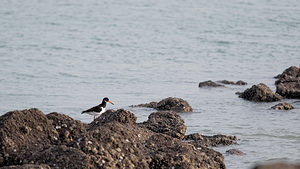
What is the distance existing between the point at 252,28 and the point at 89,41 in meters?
13.4

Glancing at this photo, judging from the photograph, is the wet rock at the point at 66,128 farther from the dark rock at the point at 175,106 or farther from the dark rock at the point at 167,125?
the dark rock at the point at 175,106

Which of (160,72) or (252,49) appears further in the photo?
(252,49)

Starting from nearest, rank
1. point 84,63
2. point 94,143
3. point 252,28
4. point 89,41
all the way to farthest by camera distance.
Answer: point 94,143
point 84,63
point 89,41
point 252,28

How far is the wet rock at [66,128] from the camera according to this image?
7.01 metres

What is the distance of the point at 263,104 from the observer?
14.4 metres

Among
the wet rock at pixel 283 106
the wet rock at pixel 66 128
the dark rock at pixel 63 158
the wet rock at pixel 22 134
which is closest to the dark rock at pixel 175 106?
the wet rock at pixel 283 106

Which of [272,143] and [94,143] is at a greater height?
[94,143]

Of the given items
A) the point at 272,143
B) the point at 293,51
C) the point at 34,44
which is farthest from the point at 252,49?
the point at 272,143

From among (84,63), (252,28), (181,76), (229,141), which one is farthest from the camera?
(252,28)

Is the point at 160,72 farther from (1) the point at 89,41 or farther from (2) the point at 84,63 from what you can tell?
(1) the point at 89,41

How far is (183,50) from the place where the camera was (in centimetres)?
2953

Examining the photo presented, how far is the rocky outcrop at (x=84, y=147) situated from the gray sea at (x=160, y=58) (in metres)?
1.86

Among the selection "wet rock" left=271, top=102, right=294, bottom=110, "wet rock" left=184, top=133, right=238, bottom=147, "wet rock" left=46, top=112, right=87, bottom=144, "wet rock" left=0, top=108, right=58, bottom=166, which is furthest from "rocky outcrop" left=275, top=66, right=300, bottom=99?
"wet rock" left=0, top=108, right=58, bottom=166

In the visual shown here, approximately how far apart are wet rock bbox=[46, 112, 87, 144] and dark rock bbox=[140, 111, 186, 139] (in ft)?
6.51
